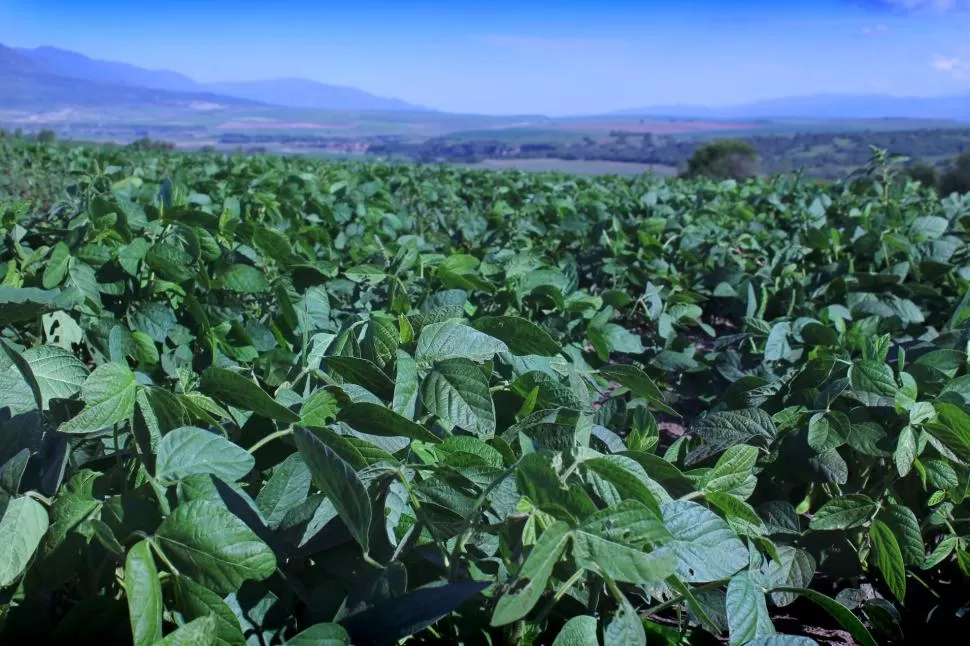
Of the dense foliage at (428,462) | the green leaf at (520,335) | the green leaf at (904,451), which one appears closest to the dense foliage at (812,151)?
the dense foliage at (428,462)

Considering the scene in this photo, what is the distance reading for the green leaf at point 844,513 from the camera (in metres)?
1.59

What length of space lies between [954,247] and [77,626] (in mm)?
3803

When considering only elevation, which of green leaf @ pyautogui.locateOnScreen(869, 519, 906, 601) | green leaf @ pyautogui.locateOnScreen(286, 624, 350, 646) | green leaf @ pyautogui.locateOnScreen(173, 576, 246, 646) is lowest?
green leaf @ pyautogui.locateOnScreen(869, 519, 906, 601)

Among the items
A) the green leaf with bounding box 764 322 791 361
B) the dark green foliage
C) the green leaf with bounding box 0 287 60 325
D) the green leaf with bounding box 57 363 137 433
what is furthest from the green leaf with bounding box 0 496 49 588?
the dark green foliage

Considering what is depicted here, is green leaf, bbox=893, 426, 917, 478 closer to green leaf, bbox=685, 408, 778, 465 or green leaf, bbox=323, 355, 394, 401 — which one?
green leaf, bbox=685, 408, 778, 465

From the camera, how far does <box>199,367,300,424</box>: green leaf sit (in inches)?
38.4

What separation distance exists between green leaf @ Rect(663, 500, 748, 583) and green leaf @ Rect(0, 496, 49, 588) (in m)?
0.74

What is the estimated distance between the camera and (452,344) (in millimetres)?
1130

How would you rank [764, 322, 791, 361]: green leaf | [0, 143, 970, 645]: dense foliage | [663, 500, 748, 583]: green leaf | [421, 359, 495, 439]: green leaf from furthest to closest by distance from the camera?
[764, 322, 791, 361]: green leaf, [421, 359, 495, 439]: green leaf, [663, 500, 748, 583]: green leaf, [0, 143, 970, 645]: dense foliage

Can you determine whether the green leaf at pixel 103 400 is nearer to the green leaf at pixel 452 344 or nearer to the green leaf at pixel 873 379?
the green leaf at pixel 452 344

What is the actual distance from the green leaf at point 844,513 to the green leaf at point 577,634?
34.9 inches

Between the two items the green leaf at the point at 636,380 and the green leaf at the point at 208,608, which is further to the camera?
the green leaf at the point at 636,380

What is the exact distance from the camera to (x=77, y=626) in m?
0.91

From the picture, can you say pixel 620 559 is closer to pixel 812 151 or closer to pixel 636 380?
pixel 636 380
